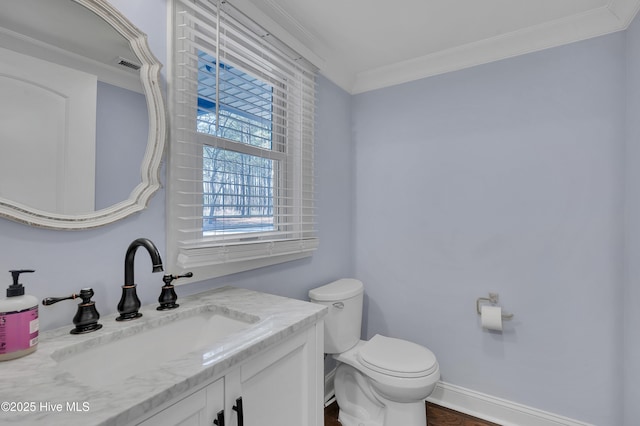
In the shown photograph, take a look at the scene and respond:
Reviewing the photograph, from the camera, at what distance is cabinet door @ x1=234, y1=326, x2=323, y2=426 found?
33.5 inches

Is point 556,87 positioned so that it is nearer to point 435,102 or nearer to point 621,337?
point 435,102

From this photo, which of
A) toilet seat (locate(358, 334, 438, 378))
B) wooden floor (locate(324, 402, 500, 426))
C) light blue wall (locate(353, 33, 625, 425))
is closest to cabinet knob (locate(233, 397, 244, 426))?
toilet seat (locate(358, 334, 438, 378))

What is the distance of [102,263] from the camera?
0.96 metres

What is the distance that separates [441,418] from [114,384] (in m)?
1.95

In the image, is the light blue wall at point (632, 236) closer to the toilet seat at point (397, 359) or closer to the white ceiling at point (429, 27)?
the white ceiling at point (429, 27)

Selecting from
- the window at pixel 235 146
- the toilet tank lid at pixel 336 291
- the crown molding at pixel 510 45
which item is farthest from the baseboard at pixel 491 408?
the crown molding at pixel 510 45

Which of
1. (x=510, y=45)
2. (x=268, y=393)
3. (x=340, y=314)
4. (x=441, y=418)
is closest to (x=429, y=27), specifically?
(x=510, y=45)

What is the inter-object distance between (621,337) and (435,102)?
1.71m

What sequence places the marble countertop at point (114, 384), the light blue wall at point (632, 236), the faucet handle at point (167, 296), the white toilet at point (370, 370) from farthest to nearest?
1. the white toilet at point (370, 370)
2. the light blue wall at point (632, 236)
3. the faucet handle at point (167, 296)
4. the marble countertop at point (114, 384)

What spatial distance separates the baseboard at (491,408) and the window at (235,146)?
4.39 ft

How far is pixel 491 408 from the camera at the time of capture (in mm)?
1817

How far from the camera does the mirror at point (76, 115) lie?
78 centimetres

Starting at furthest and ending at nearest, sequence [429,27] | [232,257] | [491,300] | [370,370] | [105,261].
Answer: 1. [491,300]
2. [429,27]
3. [370,370]
4. [232,257]
5. [105,261]

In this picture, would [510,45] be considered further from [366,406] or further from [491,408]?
[366,406]
